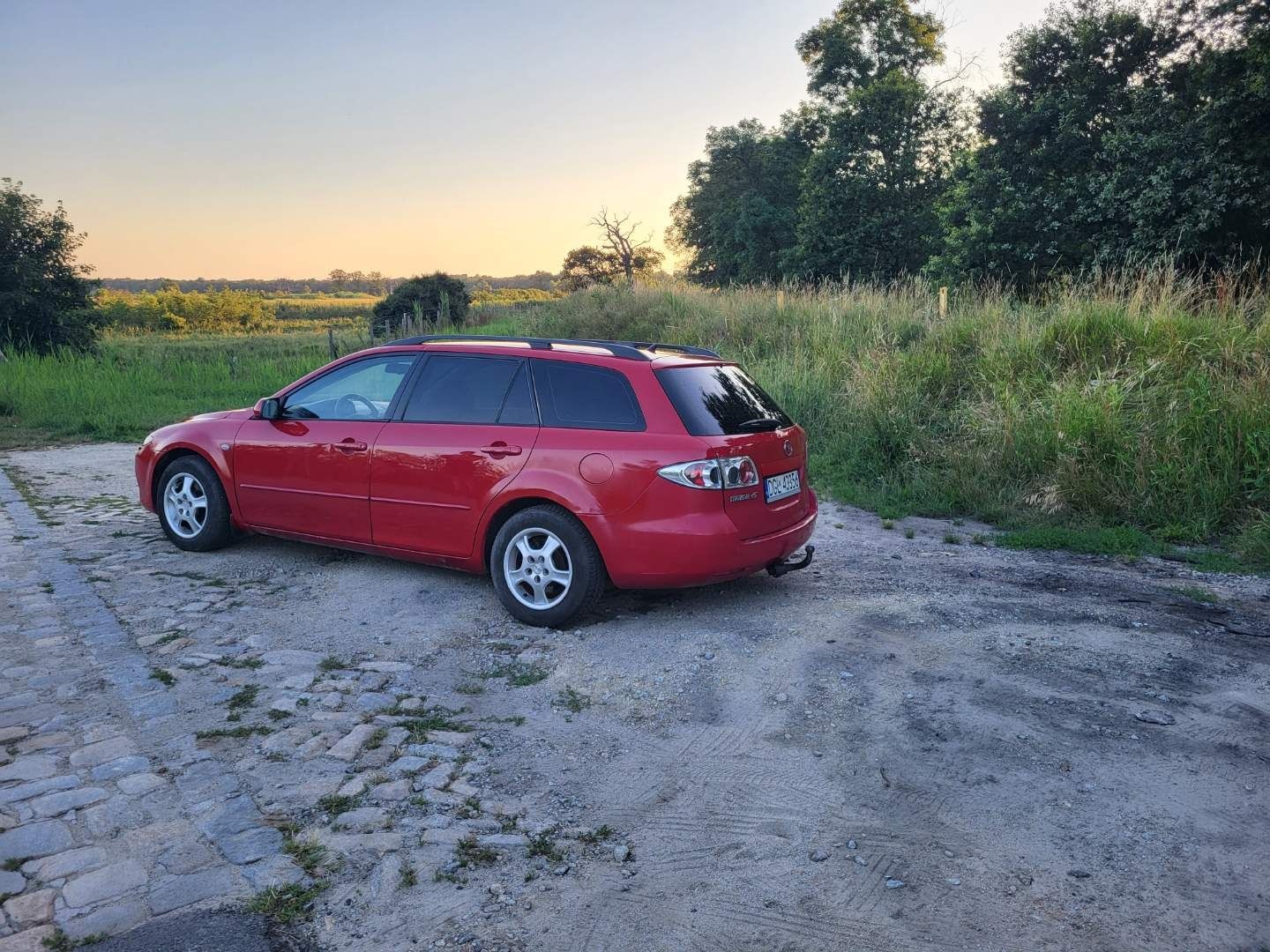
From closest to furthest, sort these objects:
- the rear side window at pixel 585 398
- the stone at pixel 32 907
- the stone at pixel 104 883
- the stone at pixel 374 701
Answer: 1. the stone at pixel 32 907
2. the stone at pixel 104 883
3. the stone at pixel 374 701
4. the rear side window at pixel 585 398

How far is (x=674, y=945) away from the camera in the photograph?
2.66m

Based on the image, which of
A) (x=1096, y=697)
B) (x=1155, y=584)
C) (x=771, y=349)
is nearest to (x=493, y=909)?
(x=1096, y=697)

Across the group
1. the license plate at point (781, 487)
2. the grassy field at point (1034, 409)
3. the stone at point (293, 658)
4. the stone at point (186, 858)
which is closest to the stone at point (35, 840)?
the stone at point (186, 858)

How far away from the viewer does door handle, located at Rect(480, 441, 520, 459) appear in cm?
538

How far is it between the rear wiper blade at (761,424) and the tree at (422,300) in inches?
1163

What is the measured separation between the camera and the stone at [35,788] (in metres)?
3.40

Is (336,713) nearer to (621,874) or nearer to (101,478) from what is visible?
(621,874)

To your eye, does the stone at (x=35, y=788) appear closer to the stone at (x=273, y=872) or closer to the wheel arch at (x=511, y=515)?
the stone at (x=273, y=872)

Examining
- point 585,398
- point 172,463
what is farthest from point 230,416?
point 585,398

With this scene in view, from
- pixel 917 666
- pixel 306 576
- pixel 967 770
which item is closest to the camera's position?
pixel 967 770

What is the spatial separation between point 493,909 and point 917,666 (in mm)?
2740

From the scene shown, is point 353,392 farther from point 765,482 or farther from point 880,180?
point 880,180

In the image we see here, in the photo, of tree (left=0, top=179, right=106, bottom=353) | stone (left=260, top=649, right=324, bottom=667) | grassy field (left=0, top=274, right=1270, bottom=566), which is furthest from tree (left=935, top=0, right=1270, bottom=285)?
tree (left=0, top=179, right=106, bottom=353)

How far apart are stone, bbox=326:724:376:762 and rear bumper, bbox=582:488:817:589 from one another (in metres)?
1.65
